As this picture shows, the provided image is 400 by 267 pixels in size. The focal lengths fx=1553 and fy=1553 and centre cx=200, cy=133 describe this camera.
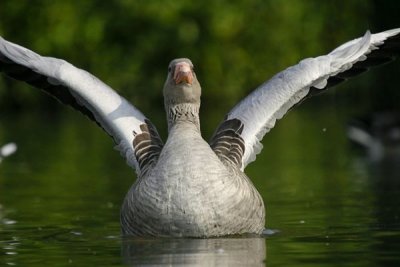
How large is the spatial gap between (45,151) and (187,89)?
13.5m

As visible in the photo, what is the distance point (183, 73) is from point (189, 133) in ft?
1.68

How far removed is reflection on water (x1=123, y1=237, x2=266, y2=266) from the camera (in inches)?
417

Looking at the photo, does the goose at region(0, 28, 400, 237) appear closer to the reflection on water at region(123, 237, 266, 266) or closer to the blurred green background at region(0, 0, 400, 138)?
the reflection on water at region(123, 237, 266, 266)

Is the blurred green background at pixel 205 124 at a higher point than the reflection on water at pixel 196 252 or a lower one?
higher

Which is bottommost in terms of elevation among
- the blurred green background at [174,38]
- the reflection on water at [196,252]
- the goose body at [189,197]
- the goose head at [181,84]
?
the reflection on water at [196,252]

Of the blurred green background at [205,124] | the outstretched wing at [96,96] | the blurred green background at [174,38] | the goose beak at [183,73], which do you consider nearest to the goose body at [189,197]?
the blurred green background at [205,124]

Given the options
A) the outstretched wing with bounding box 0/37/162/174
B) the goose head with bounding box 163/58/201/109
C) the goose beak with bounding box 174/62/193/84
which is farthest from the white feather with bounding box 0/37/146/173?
the goose beak with bounding box 174/62/193/84

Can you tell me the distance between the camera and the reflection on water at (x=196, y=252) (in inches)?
417

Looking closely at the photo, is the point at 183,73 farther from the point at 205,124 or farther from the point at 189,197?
the point at 205,124

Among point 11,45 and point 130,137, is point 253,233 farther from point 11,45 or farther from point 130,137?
point 11,45

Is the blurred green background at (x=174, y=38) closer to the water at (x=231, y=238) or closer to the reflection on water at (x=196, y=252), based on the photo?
the water at (x=231, y=238)

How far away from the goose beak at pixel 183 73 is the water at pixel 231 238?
1353mm

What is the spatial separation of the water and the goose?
19cm

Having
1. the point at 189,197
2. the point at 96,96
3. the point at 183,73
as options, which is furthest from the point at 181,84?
the point at 189,197
